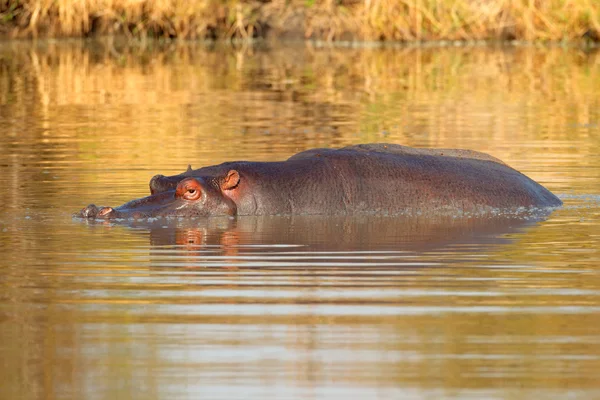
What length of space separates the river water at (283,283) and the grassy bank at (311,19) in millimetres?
15512

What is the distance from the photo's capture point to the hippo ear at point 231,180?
8602mm

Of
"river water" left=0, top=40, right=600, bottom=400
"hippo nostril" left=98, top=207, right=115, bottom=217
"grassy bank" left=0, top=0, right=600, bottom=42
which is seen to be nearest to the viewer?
"river water" left=0, top=40, right=600, bottom=400

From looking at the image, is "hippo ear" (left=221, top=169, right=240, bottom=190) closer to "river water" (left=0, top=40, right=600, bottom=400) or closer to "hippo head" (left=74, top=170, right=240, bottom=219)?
"hippo head" (left=74, top=170, right=240, bottom=219)

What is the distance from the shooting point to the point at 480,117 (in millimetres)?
16953

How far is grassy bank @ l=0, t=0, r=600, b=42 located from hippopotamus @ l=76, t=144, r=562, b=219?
2203 cm

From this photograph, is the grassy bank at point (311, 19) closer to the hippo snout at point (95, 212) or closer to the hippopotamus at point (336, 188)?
→ the hippopotamus at point (336, 188)

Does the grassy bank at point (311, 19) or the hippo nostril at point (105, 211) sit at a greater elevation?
the grassy bank at point (311, 19)

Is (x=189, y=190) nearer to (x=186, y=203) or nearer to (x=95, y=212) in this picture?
(x=186, y=203)

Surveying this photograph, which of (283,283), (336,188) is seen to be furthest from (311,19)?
(283,283)

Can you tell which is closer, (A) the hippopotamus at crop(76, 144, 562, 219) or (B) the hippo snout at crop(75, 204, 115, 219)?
(B) the hippo snout at crop(75, 204, 115, 219)

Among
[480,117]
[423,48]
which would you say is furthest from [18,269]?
[423,48]

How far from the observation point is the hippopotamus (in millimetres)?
8703

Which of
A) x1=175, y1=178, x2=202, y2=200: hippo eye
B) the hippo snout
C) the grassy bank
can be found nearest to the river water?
Result: the hippo snout

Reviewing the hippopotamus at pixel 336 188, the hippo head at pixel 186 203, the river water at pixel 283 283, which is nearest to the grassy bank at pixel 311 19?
the river water at pixel 283 283
